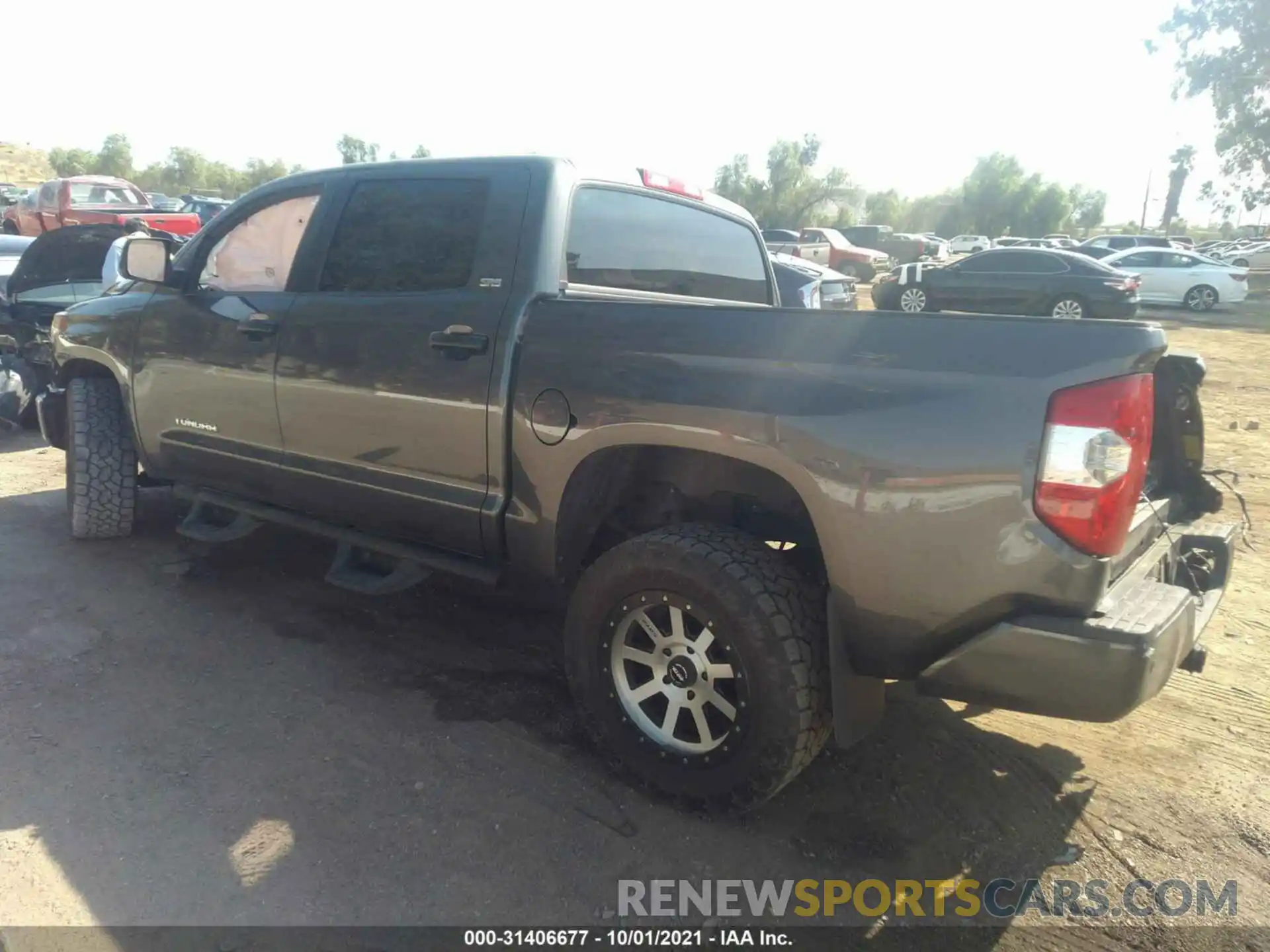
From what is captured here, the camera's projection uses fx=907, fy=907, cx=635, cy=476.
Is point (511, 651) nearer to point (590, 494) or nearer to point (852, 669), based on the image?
point (590, 494)

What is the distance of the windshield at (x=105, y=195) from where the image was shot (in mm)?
17109

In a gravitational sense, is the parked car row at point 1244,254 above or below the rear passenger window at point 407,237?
above

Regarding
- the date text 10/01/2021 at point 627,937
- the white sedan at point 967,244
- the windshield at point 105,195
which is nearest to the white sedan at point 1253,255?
the white sedan at point 967,244

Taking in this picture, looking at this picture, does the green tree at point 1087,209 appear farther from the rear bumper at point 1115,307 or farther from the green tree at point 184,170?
the green tree at point 184,170

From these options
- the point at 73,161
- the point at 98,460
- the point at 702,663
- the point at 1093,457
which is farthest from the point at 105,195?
the point at 73,161

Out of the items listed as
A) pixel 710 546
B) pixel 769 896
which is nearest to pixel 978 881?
pixel 769 896

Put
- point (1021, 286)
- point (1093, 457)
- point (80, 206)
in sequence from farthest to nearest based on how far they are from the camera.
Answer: point (80, 206) → point (1021, 286) → point (1093, 457)

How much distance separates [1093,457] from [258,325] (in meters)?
3.15

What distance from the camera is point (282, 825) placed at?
2.69m

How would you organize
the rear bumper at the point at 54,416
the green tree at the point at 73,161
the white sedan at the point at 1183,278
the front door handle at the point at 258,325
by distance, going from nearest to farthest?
the front door handle at the point at 258,325
the rear bumper at the point at 54,416
the white sedan at the point at 1183,278
the green tree at the point at 73,161

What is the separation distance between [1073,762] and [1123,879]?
0.60 metres

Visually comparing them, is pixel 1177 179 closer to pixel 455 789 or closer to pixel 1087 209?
pixel 1087 209

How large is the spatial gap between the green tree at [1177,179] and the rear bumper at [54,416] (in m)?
80.4

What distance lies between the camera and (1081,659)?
2.14 meters
